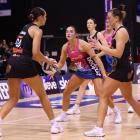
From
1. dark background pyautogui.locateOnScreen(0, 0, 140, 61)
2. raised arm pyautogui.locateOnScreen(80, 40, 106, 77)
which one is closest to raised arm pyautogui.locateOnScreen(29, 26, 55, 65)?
raised arm pyautogui.locateOnScreen(80, 40, 106, 77)

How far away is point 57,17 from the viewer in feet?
84.2

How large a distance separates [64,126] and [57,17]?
17.4 metres

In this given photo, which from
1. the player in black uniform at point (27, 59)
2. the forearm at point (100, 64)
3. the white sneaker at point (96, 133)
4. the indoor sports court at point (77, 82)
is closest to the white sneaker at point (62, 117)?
the indoor sports court at point (77, 82)

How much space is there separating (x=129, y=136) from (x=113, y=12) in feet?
6.34

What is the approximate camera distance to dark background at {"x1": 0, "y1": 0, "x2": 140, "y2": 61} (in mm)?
25000

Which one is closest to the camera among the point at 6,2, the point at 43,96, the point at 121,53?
the point at 121,53

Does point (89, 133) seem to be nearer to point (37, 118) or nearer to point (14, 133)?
point (14, 133)

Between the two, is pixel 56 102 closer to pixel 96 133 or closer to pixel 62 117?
pixel 62 117

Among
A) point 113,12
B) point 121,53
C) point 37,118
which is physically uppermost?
point 113,12

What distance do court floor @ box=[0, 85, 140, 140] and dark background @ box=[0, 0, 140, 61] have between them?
44.4 ft

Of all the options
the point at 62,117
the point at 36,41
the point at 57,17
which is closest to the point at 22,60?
the point at 36,41

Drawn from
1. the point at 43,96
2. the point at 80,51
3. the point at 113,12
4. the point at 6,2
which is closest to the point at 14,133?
the point at 43,96

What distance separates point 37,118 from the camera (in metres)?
9.87

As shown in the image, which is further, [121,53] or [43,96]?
[43,96]
